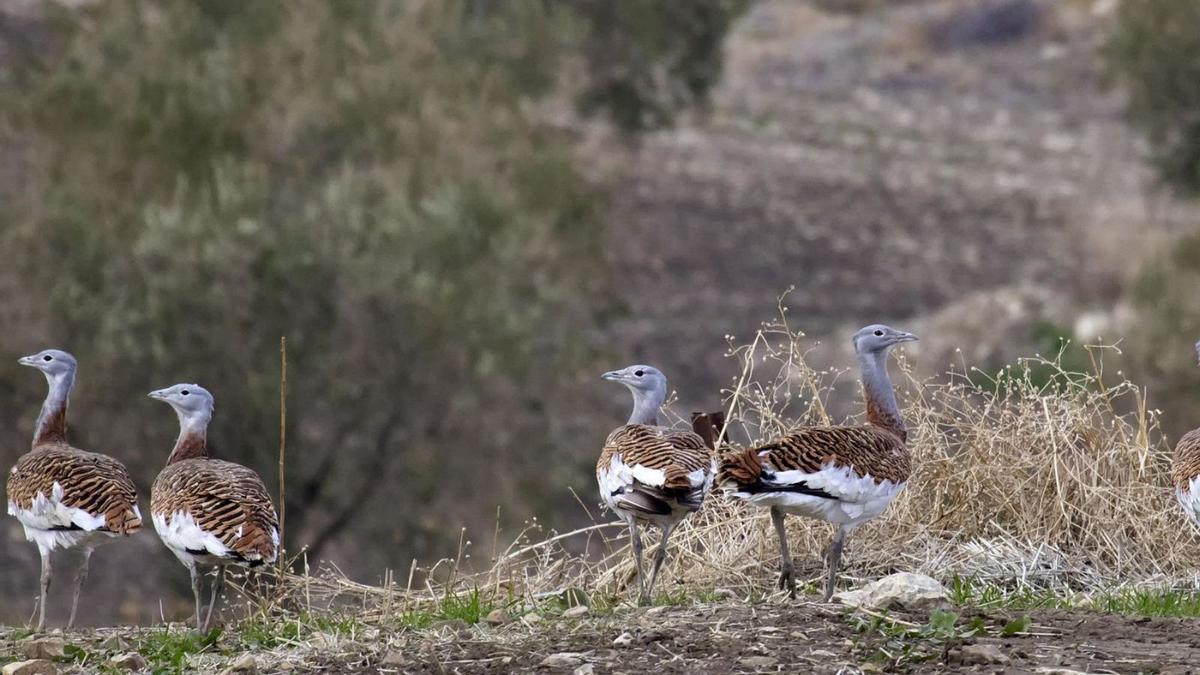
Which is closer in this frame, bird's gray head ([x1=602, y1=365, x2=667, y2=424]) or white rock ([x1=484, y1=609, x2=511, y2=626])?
white rock ([x1=484, y1=609, x2=511, y2=626])

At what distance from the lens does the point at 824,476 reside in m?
6.75

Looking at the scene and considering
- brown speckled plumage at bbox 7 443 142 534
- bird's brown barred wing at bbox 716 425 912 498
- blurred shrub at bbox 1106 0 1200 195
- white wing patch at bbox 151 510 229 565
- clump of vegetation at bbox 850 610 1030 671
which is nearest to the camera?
clump of vegetation at bbox 850 610 1030 671

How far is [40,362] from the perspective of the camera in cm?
901

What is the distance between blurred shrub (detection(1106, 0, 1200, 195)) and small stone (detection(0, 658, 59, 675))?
67.2 ft

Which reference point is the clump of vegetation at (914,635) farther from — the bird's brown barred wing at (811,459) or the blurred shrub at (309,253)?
the blurred shrub at (309,253)

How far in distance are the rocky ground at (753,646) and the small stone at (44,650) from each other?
56 mm

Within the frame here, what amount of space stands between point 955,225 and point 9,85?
55.9 feet

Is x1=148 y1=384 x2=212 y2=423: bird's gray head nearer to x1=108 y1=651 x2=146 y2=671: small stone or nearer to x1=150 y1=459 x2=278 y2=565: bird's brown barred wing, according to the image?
x1=150 y1=459 x2=278 y2=565: bird's brown barred wing

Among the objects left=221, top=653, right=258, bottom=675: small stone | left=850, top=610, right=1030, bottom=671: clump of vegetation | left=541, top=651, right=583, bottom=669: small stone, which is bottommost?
left=221, top=653, right=258, bottom=675: small stone

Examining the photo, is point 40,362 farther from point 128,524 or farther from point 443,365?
point 443,365

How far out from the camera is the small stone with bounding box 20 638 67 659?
21.6ft

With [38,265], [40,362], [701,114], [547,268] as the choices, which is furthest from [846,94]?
[40,362]

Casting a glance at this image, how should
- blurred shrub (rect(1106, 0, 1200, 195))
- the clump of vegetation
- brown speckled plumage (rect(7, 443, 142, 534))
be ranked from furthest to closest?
blurred shrub (rect(1106, 0, 1200, 195)), brown speckled plumage (rect(7, 443, 142, 534)), the clump of vegetation

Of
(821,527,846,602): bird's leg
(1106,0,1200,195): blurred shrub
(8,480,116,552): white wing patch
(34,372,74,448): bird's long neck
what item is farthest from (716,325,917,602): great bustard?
(1106,0,1200,195): blurred shrub
